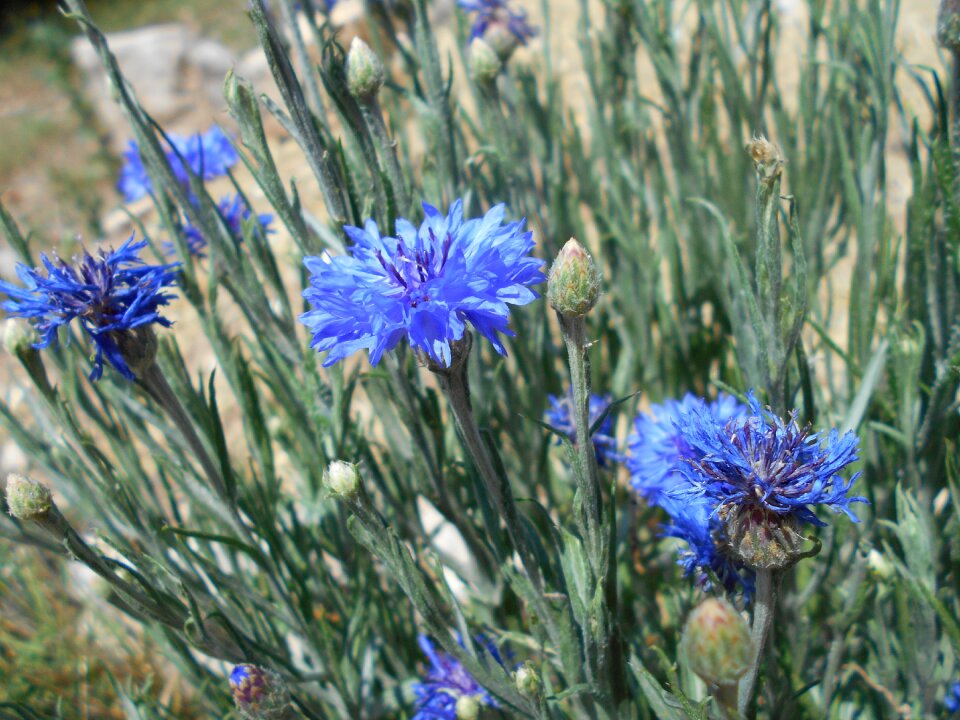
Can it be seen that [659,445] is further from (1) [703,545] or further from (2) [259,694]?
(2) [259,694]

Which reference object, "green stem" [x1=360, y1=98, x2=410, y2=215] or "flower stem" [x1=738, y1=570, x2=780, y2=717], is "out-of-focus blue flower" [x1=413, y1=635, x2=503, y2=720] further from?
"green stem" [x1=360, y1=98, x2=410, y2=215]

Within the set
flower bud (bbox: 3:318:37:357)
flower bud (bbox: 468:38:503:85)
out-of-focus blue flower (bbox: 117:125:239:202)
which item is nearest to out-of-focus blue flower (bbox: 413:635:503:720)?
flower bud (bbox: 3:318:37:357)

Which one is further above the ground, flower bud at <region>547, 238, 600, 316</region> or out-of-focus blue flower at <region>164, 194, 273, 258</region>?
out-of-focus blue flower at <region>164, 194, 273, 258</region>

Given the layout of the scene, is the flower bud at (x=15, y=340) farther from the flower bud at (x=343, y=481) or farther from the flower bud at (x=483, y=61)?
the flower bud at (x=483, y=61)

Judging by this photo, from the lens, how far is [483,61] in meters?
1.20

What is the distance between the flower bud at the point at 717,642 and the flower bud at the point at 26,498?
633mm

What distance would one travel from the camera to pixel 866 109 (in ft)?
4.47

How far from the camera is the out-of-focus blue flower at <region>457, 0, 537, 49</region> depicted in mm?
1619

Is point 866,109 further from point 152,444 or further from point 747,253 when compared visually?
point 152,444

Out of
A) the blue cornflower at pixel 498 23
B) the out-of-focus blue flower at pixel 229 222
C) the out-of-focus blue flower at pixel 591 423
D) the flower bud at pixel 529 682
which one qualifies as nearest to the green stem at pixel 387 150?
the out-of-focus blue flower at pixel 229 222

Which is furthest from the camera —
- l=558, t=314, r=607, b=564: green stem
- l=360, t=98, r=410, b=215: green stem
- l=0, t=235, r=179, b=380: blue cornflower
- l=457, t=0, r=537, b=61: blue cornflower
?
l=457, t=0, r=537, b=61: blue cornflower

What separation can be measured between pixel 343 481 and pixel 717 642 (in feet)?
1.14

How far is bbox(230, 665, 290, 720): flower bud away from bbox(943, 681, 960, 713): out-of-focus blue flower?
822 millimetres

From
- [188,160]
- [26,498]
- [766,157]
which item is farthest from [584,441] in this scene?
[188,160]
